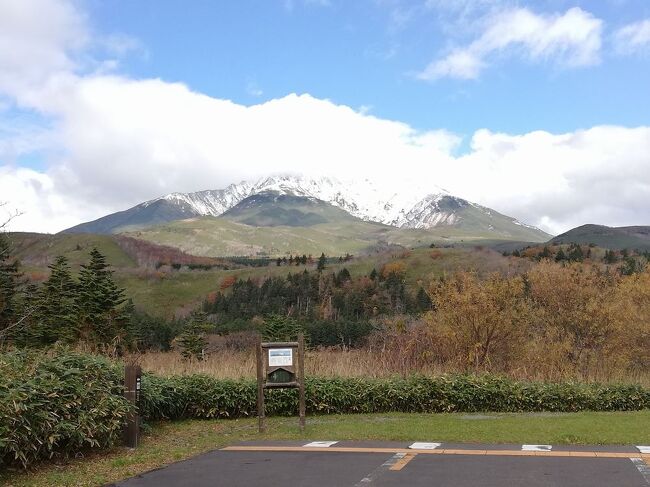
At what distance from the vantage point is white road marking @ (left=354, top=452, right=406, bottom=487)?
7230mm

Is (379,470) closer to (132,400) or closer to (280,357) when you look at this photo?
(280,357)

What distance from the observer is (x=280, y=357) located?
39.2 feet

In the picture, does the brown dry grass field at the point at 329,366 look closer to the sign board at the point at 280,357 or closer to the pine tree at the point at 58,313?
the sign board at the point at 280,357

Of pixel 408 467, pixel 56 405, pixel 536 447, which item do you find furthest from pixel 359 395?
pixel 56 405

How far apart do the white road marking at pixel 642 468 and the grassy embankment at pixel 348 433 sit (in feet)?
4.65

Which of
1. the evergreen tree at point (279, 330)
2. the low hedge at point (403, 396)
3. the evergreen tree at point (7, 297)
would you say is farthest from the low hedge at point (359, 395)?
the evergreen tree at point (279, 330)

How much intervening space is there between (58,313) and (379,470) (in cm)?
4076

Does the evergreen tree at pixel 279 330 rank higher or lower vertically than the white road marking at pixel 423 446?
lower

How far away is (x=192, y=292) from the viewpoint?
545 ft

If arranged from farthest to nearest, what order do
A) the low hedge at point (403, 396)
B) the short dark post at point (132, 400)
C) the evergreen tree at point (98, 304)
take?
the evergreen tree at point (98, 304) → the low hedge at point (403, 396) → the short dark post at point (132, 400)

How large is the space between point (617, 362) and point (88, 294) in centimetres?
3593

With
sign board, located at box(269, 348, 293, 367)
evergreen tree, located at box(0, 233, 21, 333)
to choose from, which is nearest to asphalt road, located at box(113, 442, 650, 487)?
sign board, located at box(269, 348, 293, 367)

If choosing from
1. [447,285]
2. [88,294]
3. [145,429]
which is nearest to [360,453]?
[145,429]

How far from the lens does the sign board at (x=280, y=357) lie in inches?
469
